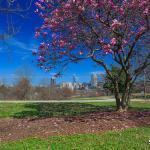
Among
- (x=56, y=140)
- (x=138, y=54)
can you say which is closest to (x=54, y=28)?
(x=138, y=54)

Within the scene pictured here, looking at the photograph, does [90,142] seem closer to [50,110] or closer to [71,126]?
[71,126]

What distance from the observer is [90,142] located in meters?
8.29

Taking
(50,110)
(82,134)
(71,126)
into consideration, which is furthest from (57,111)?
(82,134)

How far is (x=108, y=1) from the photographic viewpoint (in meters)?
10.8

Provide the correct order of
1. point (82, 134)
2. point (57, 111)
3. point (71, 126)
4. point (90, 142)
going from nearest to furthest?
point (90, 142) → point (82, 134) → point (71, 126) → point (57, 111)

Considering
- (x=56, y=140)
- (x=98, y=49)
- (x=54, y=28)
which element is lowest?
(x=56, y=140)

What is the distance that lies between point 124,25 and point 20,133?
4.42 meters

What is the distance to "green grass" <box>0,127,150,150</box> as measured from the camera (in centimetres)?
786

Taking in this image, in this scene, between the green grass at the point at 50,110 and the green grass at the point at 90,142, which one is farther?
the green grass at the point at 50,110

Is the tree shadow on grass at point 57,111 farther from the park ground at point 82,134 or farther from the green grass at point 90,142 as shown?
the green grass at point 90,142

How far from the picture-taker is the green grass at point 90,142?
786 centimetres

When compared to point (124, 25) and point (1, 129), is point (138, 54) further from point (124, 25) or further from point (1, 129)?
point (1, 129)

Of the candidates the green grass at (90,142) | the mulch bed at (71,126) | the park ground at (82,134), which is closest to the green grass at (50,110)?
the mulch bed at (71,126)

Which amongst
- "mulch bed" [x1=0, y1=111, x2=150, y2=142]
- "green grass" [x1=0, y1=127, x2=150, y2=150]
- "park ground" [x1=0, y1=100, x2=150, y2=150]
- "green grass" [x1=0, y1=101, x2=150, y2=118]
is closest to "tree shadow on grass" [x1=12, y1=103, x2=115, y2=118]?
"green grass" [x1=0, y1=101, x2=150, y2=118]
